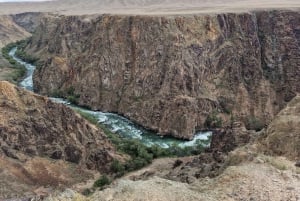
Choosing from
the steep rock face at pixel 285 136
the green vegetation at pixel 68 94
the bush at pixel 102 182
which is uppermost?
the steep rock face at pixel 285 136

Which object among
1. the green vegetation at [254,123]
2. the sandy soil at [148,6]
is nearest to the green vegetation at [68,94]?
the sandy soil at [148,6]

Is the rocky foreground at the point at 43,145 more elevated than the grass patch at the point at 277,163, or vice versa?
the grass patch at the point at 277,163

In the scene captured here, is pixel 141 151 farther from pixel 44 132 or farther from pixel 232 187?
pixel 232 187

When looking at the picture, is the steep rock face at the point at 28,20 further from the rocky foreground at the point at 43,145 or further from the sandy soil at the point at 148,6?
the rocky foreground at the point at 43,145

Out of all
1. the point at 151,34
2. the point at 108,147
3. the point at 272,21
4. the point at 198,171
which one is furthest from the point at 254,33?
the point at 198,171

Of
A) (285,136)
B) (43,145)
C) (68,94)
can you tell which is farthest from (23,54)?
(285,136)

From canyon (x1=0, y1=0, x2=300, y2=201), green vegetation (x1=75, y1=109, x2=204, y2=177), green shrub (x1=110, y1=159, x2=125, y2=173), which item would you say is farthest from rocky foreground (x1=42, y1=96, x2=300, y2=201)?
green vegetation (x1=75, y1=109, x2=204, y2=177)
